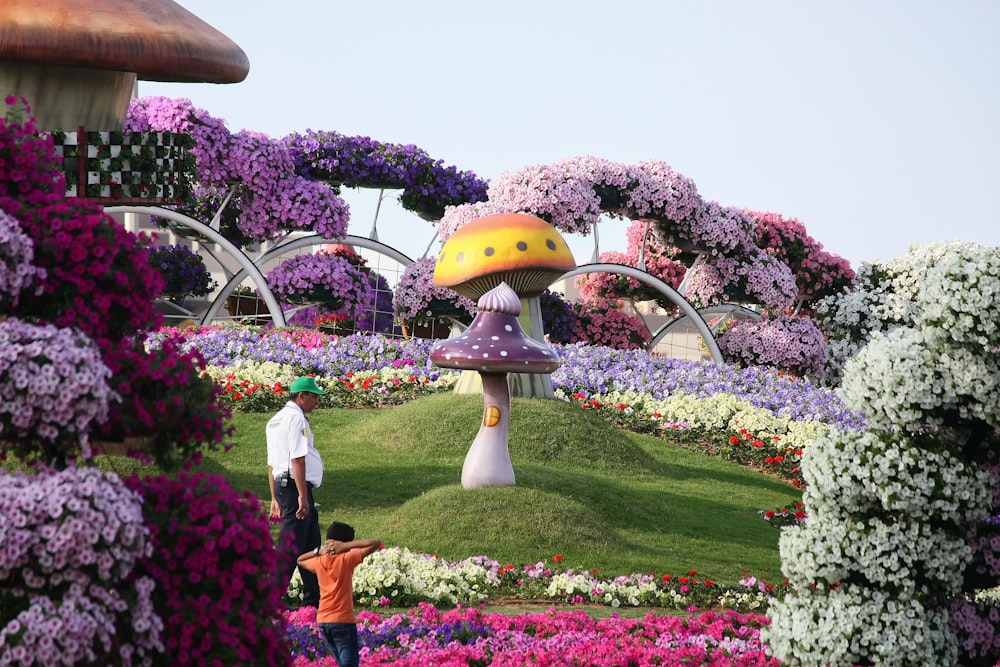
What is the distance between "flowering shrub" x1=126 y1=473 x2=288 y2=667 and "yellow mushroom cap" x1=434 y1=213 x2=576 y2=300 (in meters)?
10.7

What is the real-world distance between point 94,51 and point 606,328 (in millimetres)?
15183

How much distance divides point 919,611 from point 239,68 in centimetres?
1142

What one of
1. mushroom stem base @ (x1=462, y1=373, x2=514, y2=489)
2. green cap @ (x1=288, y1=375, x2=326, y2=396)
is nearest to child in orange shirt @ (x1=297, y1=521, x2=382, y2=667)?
green cap @ (x1=288, y1=375, x2=326, y2=396)

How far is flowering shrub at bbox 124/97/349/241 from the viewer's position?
2464 centimetres

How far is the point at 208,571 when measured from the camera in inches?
205

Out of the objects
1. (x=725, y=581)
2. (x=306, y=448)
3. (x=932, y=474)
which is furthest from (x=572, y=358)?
(x=932, y=474)

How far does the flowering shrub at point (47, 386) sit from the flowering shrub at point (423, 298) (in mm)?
20931

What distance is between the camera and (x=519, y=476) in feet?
44.1

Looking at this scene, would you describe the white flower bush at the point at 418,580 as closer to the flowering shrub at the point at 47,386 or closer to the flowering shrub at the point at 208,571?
the flowering shrub at the point at 208,571

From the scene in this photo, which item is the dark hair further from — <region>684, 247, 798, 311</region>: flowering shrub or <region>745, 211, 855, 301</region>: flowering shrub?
<region>745, 211, 855, 301</region>: flowering shrub

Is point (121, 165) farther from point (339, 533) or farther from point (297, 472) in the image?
point (339, 533)

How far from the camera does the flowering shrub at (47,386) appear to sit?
15.9ft

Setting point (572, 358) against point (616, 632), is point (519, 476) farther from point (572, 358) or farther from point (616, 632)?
point (572, 358)

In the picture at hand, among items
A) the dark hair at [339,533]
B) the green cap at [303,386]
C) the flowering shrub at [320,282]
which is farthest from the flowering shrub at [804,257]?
the dark hair at [339,533]
